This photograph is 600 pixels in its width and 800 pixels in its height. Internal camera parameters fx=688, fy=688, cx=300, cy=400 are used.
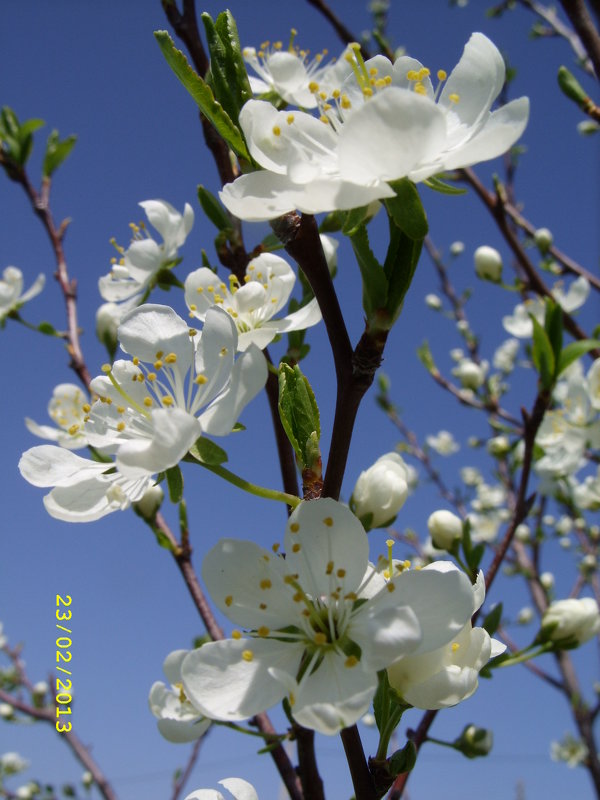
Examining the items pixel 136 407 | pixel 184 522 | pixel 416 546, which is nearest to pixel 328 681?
pixel 136 407

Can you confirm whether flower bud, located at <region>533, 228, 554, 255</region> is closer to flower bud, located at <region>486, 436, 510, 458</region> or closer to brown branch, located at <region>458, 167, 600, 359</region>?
brown branch, located at <region>458, 167, 600, 359</region>

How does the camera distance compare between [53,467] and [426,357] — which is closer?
[53,467]

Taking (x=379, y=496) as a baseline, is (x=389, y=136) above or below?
above

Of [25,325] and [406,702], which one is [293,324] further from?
[25,325]

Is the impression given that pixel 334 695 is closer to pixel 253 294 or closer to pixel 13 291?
pixel 253 294

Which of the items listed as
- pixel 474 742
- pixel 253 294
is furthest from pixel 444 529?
pixel 253 294

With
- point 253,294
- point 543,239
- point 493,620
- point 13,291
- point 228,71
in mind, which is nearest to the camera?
point 228,71
